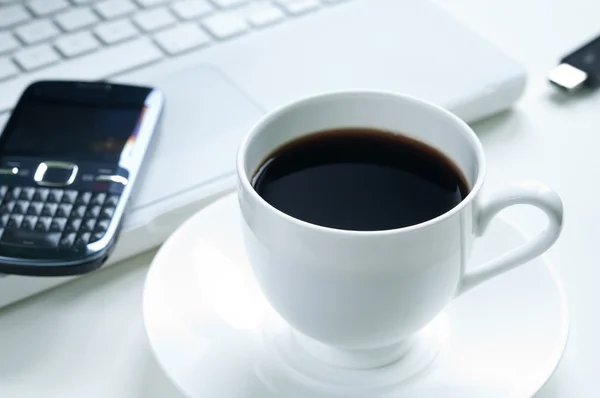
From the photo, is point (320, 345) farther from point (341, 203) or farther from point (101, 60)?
point (101, 60)

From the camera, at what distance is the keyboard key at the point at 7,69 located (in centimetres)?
58

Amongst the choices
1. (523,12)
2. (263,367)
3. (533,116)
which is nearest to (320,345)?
(263,367)

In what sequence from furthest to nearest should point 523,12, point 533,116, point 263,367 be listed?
point 523,12
point 533,116
point 263,367

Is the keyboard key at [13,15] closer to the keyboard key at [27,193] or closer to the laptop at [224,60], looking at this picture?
the laptop at [224,60]

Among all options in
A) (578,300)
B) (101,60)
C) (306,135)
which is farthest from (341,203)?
(101,60)

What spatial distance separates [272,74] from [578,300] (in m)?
0.26

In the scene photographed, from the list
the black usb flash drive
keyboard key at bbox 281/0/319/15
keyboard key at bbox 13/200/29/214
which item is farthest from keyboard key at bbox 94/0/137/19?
the black usb flash drive

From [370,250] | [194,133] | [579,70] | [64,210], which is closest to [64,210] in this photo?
[64,210]

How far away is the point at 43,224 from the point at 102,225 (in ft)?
0.11

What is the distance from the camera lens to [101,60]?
1.98 feet

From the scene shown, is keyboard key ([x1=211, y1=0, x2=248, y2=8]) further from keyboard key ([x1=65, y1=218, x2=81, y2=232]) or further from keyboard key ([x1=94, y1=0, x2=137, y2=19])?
keyboard key ([x1=65, y1=218, x2=81, y2=232])

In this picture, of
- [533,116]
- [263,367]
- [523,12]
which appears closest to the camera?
[263,367]

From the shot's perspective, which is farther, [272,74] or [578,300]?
[272,74]

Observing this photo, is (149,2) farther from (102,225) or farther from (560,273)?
(560,273)
